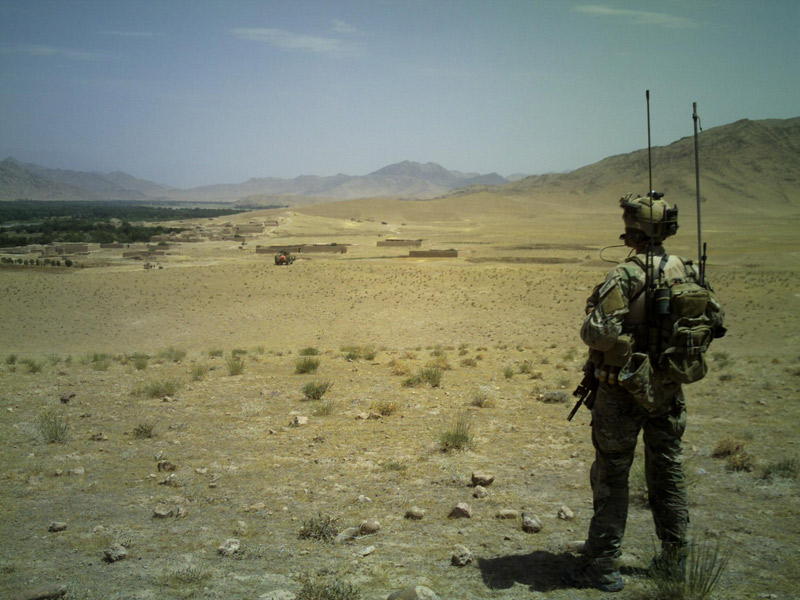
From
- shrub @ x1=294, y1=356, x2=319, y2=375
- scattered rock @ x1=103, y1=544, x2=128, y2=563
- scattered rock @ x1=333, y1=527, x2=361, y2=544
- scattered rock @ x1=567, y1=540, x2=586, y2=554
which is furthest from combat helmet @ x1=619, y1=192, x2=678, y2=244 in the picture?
shrub @ x1=294, y1=356, x2=319, y2=375

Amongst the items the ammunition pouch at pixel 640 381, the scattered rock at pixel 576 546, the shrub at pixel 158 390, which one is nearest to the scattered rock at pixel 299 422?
the shrub at pixel 158 390

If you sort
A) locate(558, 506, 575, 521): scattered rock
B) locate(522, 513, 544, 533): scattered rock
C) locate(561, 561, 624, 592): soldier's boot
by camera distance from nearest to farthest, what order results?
locate(561, 561, 624, 592): soldier's boot, locate(522, 513, 544, 533): scattered rock, locate(558, 506, 575, 521): scattered rock

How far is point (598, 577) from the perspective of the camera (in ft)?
11.6

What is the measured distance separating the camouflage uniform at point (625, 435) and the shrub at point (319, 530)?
178cm

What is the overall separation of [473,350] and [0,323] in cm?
1767

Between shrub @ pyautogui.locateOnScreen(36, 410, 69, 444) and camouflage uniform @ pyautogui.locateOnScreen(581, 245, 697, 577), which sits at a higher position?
camouflage uniform @ pyautogui.locateOnScreen(581, 245, 697, 577)

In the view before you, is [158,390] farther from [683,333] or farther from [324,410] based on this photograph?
[683,333]

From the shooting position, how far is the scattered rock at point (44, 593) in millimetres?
3312

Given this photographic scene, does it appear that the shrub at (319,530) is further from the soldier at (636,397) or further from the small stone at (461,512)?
the soldier at (636,397)

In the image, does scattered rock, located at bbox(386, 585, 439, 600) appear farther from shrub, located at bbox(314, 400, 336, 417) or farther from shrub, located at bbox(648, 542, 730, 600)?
shrub, located at bbox(314, 400, 336, 417)

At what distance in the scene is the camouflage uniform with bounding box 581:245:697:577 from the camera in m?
3.59

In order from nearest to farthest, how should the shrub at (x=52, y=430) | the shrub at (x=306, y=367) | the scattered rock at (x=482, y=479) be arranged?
the scattered rock at (x=482, y=479) < the shrub at (x=52, y=430) < the shrub at (x=306, y=367)

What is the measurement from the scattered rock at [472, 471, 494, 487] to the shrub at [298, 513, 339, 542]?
55.8 inches

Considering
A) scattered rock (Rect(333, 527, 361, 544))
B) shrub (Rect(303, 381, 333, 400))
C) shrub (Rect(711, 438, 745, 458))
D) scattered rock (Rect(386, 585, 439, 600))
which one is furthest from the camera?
shrub (Rect(303, 381, 333, 400))
